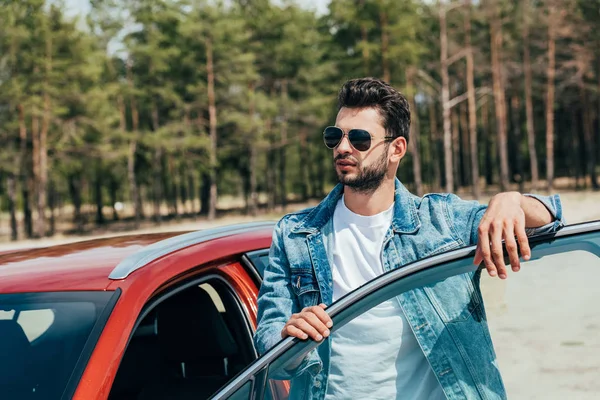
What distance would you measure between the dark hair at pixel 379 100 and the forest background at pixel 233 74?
1674 inches

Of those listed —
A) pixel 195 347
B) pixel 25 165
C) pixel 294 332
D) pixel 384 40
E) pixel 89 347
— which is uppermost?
pixel 384 40

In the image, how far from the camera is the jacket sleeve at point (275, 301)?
2258 millimetres

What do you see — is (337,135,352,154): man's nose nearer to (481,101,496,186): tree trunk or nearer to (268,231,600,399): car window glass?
(268,231,600,399): car window glass

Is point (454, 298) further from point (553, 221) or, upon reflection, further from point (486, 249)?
point (553, 221)

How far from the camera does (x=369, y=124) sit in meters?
2.51

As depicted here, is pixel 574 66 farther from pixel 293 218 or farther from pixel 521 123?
pixel 293 218

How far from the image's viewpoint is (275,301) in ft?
7.78

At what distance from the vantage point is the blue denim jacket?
1984 mm

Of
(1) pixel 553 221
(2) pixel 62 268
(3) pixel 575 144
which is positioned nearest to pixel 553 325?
(1) pixel 553 221

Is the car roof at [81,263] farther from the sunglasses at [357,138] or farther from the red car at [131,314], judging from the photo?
the sunglasses at [357,138]

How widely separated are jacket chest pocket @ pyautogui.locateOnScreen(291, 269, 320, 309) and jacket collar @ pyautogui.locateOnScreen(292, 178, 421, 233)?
6.5 inches

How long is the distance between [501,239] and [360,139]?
29.4 inches

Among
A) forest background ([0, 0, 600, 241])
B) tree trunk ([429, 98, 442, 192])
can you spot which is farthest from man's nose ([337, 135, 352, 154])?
tree trunk ([429, 98, 442, 192])

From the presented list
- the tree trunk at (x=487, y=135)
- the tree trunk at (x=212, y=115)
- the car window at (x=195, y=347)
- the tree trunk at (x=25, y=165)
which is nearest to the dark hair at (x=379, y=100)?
the car window at (x=195, y=347)
